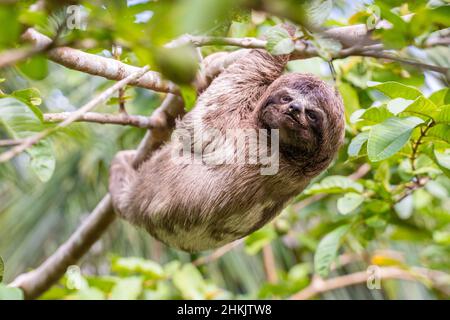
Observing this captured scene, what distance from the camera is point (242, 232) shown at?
4098mm

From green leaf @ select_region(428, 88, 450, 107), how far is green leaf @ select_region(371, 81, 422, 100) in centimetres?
27

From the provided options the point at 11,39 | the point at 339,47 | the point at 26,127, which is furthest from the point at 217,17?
the point at 339,47

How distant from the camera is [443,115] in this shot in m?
2.86

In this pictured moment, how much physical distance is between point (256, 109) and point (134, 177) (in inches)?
45.9

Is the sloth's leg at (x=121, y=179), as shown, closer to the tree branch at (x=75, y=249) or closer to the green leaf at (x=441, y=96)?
the tree branch at (x=75, y=249)

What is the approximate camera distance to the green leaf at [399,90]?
9.71ft

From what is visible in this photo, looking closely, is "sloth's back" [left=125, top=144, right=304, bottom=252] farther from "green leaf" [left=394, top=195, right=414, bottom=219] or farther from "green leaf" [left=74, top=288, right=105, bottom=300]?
"green leaf" [left=394, top=195, right=414, bottom=219]

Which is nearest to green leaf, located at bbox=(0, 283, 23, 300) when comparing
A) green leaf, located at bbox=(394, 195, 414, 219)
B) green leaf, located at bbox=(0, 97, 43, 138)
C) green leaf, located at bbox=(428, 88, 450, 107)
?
green leaf, located at bbox=(0, 97, 43, 138)

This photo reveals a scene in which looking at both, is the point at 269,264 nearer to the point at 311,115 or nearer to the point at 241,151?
the point at 241,151

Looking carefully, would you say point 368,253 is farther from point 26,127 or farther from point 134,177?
point 26,127

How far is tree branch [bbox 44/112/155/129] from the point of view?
9.61 ft

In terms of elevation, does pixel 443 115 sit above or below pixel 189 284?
above

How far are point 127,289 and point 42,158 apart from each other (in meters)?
2.55

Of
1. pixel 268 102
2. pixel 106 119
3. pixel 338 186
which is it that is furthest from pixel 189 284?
pixel 106 119
